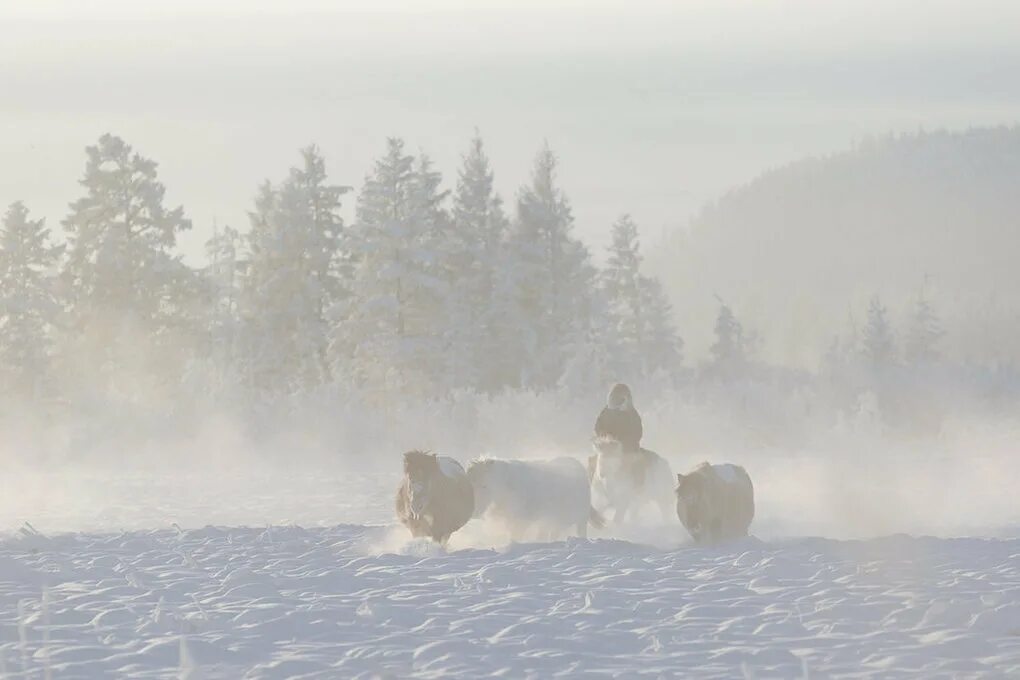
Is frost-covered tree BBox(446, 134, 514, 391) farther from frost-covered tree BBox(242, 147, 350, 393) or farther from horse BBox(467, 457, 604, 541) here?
horse BBox(467, 457, 604, 541)

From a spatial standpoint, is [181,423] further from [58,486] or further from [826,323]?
[826,323]

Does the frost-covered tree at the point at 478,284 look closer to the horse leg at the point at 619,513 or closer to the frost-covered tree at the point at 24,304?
the frost-covered tree at the point at 24,304

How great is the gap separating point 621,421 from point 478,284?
33.1 m

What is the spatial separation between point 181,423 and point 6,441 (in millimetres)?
4482

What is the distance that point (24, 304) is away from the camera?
147 feet

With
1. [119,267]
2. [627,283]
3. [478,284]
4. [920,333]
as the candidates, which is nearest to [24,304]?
[119,267]

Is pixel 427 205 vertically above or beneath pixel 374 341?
above

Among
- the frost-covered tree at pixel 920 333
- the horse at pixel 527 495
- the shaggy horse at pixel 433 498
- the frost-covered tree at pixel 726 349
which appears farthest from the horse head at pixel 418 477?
the frost-covered tree at pixel 920 333

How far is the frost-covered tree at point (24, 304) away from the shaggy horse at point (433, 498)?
31766 mm

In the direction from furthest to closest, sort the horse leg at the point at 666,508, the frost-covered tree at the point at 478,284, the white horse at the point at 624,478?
the frost-covered tree at the point at 478,284
the horse leg at the point at 666,508
the white horse at the point at 624,478

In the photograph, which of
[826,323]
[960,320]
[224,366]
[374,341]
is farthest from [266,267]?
[960,320]

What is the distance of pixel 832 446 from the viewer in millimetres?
32000

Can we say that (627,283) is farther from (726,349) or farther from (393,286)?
(393,286)

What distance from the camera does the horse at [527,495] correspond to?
16609 mm
